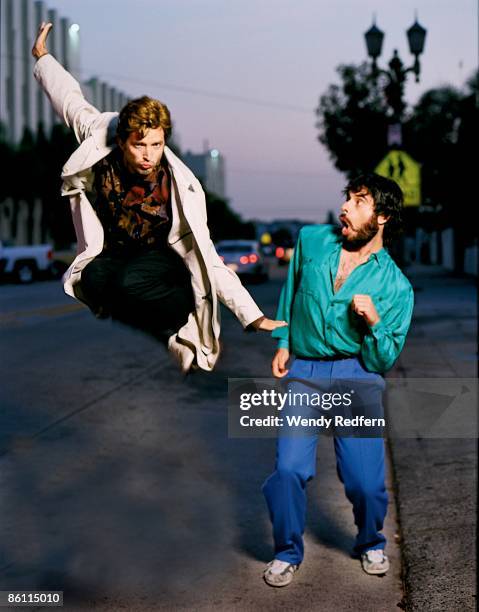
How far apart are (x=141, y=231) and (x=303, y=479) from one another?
2482mm

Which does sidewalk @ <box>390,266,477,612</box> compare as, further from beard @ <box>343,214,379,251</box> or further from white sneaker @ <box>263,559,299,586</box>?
beard @ <box>343,214,379,251</box>

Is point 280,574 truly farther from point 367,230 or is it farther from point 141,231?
point 141,231

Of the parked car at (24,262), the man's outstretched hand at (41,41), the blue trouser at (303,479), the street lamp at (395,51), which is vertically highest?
the street lamp at (395,51)

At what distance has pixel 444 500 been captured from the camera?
7.46m

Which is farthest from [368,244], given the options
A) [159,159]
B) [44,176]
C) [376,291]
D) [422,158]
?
[44,176]

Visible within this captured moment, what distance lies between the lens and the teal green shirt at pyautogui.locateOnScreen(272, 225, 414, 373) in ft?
15.3

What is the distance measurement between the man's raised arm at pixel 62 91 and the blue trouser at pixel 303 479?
2.16 meters

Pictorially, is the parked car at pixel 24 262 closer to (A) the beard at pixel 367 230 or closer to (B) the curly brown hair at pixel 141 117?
(A) the beard at pixel 367 230

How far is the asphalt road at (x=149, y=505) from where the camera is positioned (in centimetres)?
550

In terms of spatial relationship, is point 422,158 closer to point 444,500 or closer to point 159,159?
point 444,500

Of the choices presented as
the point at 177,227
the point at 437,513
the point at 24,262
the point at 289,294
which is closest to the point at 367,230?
the point at 289,294

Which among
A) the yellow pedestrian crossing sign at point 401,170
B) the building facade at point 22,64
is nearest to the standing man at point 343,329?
the yellow pedestrian crossing sign at point 401,170

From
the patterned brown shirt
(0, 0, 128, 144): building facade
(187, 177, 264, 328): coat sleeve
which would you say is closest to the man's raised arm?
the patterned brown shirt

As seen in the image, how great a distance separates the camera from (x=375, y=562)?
5727 millimetres
